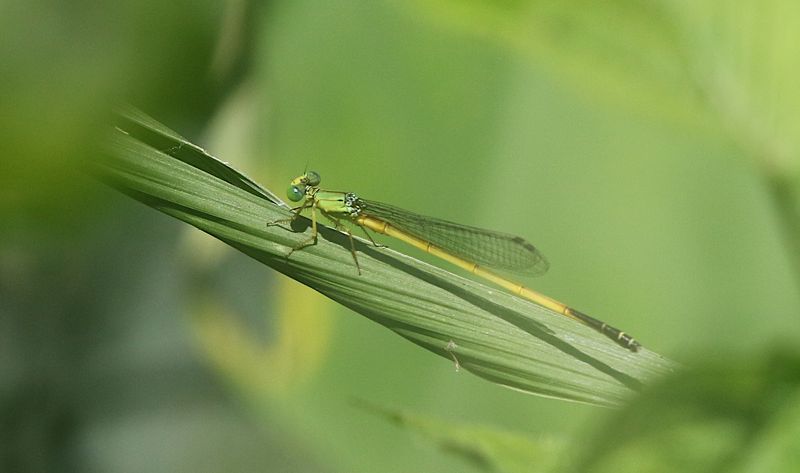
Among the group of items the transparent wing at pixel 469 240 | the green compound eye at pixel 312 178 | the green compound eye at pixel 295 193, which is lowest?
the green compound eye at pixel 295 193

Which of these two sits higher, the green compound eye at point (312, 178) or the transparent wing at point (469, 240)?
the transparent wing at point (469, 240)

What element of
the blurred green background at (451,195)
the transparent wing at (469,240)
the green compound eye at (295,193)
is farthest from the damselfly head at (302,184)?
the blurred green background at (451,195)

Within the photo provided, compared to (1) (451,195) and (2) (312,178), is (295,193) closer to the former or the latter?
(2) (312,178)

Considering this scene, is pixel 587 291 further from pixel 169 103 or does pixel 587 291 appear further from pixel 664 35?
pixel 169 103

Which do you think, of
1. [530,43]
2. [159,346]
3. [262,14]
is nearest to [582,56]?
[530,43]

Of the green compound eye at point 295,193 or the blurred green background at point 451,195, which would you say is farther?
the blurred green background at point 451,195

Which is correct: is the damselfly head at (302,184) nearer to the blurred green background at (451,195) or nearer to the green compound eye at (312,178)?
the green compound eye at (312,178)

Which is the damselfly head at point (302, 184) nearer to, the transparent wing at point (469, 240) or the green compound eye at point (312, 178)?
the green compound eye at point (312, 178)

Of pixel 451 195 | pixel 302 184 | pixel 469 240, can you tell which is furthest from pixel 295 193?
pixel 451 195
